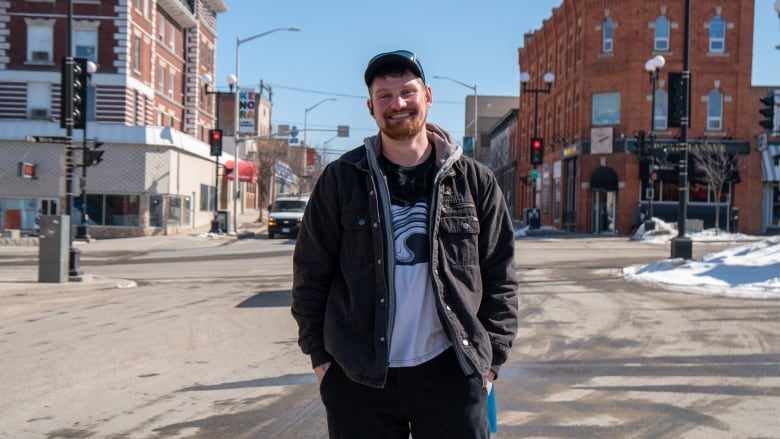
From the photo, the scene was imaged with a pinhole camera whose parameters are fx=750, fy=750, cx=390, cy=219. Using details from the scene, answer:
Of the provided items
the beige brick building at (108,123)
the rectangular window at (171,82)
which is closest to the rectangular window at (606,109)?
the beige brick building at (108,123)

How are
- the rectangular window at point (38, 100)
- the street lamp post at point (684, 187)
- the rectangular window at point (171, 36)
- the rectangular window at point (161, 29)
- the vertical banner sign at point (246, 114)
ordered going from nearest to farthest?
the street lamp post at point (684, 187) < the rectangular window at point (38, 100) < the rectangular window at point (161, 29) < the vertical banner sign at point (246, 114) < the rectangular window at point (171, 36)

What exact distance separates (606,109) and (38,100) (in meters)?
29.7

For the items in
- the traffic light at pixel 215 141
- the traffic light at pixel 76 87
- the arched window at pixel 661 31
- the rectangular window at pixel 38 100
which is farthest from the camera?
the arched window at pixel 661 31

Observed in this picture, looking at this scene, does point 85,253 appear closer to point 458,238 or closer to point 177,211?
point 177,211

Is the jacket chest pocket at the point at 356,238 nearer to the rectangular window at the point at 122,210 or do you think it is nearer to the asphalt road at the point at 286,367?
the asphalt road at the point at 286,367

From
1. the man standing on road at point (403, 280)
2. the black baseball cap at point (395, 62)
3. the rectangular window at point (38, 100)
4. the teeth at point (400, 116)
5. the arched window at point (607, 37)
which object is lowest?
the man standing on road at point (403, 280)

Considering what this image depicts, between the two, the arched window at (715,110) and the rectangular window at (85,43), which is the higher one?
the rectangular window at (85,43)

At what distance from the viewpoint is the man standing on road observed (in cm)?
281

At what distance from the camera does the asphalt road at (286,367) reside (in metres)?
5.43

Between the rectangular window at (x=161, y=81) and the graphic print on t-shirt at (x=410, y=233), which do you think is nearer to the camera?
the graphic print on t-shirt at (x=410, y=233)

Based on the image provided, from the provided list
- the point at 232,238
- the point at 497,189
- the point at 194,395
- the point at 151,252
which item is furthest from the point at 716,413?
the point at 232,238

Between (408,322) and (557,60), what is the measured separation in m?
48.4

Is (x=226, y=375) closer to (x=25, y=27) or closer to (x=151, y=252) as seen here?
(x=151, y=252)

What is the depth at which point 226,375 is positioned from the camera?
694cm
